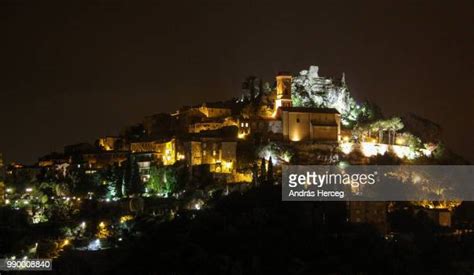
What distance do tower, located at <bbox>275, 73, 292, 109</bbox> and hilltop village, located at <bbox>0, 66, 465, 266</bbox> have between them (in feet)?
0.23

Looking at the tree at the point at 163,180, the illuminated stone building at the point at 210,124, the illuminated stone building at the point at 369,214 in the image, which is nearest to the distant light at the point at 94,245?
the tree at the point at 163,180

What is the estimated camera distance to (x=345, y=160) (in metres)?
49.0

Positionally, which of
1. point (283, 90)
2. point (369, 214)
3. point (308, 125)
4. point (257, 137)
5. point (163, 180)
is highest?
point (283, 90)

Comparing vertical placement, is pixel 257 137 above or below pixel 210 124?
below

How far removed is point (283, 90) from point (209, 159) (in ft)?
30.4

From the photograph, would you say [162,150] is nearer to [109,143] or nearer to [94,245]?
[109,143]

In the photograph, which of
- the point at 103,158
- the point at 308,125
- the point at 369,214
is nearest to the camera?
the point at 369,214

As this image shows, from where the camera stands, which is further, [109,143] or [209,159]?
[109,143]

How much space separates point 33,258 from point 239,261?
34.6ft

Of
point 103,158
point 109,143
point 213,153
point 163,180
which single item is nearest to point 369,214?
point 213,153

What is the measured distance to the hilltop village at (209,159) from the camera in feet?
140

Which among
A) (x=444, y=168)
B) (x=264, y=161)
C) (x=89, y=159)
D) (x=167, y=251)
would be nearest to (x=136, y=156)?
(x=89, y=159)

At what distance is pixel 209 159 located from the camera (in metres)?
47.4

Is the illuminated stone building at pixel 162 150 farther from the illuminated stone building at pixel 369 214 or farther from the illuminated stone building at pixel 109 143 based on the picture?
the illuminated stone building at pixel 369 214
